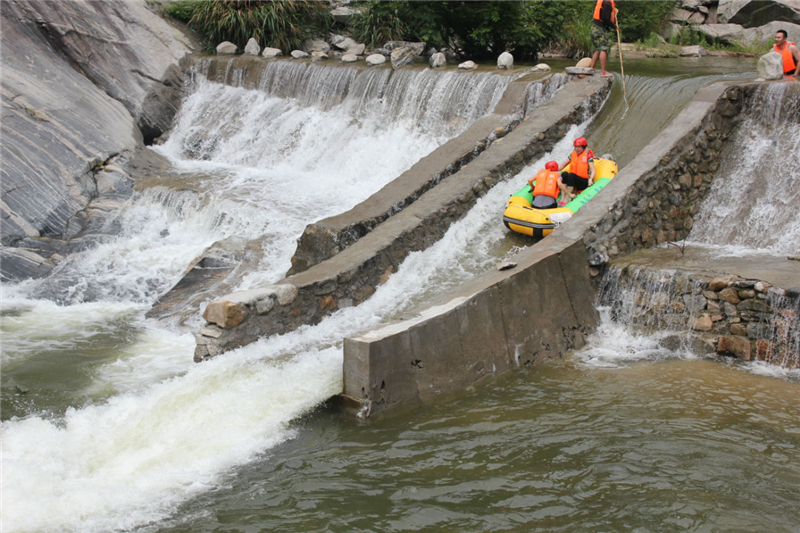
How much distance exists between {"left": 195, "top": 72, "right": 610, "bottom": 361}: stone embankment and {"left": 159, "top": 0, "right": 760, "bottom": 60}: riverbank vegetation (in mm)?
3818

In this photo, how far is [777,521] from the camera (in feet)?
14.1

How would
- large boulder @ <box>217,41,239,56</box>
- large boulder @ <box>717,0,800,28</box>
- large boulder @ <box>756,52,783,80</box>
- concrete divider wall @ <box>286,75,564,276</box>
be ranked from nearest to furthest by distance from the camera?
concrete divider wall @ <box>286,75,564,276</box>, large boulder @ <box>756,52,783,80</box>, large boulder @ <box>217,41,239,56</box>, large boulder @ <box>717,0,800,28</box>

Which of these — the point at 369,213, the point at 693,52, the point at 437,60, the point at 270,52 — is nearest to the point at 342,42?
the point at 270,52

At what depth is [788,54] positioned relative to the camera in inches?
372

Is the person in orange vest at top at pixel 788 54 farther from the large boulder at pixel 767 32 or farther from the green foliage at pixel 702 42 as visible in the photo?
the large boulder at pixel 767 32

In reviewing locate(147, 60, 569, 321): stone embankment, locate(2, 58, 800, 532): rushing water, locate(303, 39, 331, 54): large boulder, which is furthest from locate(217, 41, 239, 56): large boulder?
locate(2, 58, 800, 532): rushing water

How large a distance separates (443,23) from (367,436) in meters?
11.4

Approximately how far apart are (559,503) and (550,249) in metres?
3.24

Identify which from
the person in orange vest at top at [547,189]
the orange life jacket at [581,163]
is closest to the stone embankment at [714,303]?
the person in orange vest at top at [547,189]

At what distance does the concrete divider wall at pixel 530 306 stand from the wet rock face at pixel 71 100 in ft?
21.6

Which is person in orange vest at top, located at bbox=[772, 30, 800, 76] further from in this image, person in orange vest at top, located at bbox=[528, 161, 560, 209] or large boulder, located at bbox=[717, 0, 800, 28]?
large boulder, located at bbox=[717, 0, 800, 28]

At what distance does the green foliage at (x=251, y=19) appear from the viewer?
1653 centimetres

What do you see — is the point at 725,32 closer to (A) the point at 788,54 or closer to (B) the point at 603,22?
(B) the point at 603,22

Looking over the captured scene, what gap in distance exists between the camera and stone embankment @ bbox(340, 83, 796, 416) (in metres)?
5.98
